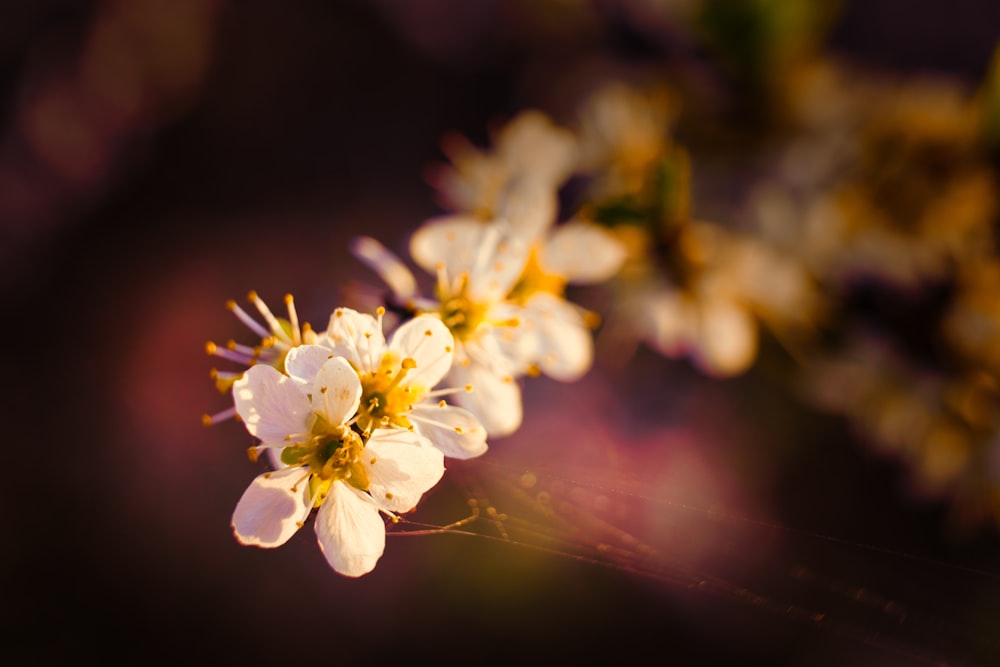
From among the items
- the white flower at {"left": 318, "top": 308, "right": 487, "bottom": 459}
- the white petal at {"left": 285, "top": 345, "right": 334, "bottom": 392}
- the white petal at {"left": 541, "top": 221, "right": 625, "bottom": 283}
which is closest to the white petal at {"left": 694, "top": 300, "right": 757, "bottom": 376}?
the white petal at {"left": 541, "top": 221, "right": 625, "bottom": 283}

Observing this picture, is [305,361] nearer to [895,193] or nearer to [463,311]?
[463,311]

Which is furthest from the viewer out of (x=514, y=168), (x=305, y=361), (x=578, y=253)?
(x=514, y=168)

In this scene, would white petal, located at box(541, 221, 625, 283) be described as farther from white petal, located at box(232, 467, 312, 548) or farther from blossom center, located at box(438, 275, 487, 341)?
white petal, located at box(232, 467, 312, 548)

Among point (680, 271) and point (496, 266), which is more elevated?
point (680, 271)

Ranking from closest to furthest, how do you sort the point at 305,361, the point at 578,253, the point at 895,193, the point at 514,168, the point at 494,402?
the point at 305,361, the point at 494,402, the point at 578,253, the point at 514,168, the point at 895,193

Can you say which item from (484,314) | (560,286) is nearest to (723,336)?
(560,286)

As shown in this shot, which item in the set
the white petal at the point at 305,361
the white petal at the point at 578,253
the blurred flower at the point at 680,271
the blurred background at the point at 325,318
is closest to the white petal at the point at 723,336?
the blurred flower at the point at 680,271

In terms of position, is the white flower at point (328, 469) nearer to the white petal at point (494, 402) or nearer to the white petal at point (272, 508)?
the white petal at point (272, 508)
